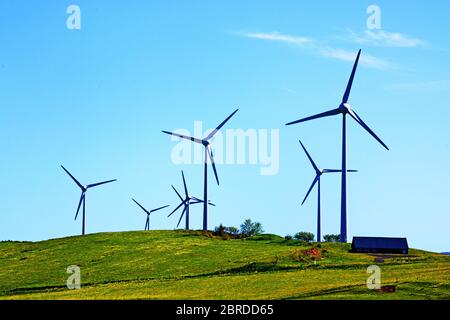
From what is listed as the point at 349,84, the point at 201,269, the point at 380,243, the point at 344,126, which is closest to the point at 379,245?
the point at 380,243

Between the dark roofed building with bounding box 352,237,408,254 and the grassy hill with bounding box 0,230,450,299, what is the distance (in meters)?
1.90

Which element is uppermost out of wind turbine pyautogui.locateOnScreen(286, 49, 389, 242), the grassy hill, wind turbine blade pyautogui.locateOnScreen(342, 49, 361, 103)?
wind turbine blade pyautogui.locateOnScreen(342, 49, 361, 103)

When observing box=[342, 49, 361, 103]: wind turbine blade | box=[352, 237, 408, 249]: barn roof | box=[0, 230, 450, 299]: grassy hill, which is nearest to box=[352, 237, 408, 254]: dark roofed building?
box=[352, 237, 408, 249]: barn roof

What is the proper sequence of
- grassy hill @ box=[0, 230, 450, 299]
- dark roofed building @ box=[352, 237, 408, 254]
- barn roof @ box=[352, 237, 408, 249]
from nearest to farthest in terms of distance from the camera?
grassy hill @ box=[0, 230, 450, 299] < dark roofed building @ box=[352, 237, 408, 254] < barn roof @ box=[352, 237, 408, 249]

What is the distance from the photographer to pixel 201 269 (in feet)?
271

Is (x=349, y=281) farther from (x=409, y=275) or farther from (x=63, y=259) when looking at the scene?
(x=63, y=259)

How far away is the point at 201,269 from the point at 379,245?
30064 mm

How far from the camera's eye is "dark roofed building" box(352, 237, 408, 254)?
329ft

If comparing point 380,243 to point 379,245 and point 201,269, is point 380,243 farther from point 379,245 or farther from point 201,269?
point 201,269

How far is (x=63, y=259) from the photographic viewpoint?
98375 mm

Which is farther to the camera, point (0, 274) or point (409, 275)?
point (0, 274)

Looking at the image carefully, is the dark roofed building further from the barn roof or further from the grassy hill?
the grassy hill
